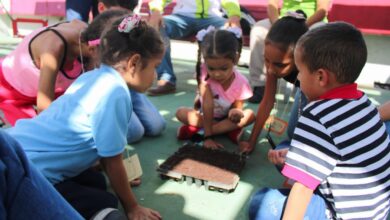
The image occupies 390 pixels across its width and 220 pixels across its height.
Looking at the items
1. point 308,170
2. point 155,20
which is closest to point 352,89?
point 308,170

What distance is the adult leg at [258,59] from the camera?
127 inches

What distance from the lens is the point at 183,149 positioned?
6.72 feet

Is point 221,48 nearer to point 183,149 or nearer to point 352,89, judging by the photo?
point 183,149

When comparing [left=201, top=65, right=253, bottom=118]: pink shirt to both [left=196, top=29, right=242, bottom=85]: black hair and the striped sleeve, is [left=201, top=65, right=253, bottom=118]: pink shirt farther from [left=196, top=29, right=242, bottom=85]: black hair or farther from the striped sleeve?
the striped sleeve

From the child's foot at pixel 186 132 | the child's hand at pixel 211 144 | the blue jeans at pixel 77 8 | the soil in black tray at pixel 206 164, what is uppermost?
the blue jeans at pixel 77 8

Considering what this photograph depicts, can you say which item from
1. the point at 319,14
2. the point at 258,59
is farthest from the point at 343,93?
the point at 258,59

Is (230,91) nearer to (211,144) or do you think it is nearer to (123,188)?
(211,144)

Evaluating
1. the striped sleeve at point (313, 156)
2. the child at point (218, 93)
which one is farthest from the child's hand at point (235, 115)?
the striped sleeve at point (313, 156)

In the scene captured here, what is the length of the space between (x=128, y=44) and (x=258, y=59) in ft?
7.04

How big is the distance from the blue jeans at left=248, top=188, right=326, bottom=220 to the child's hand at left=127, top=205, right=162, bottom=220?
1.26 ft

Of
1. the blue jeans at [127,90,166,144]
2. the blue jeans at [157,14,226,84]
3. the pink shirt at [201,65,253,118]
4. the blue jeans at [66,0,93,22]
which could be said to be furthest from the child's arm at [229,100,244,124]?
the blue jeans at [66,0,93,22]

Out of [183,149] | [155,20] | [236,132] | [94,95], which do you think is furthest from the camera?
[155,20]

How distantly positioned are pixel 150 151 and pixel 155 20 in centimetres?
155

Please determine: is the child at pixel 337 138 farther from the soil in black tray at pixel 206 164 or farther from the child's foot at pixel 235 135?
the child's foot at pixel 235 135
